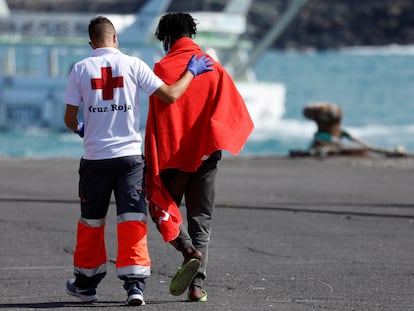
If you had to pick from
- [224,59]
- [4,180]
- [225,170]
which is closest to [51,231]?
[4,180]

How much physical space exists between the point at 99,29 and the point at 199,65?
0.61 meters

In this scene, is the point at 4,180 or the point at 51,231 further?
the point at 4,180

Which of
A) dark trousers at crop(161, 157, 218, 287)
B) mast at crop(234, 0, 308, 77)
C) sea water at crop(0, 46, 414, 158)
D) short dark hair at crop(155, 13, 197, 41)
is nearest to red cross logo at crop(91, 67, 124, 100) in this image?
short dark hair at crop(155, 13, 197, 41)

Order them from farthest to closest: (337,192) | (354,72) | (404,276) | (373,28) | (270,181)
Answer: (373,28) → (354,72) → (270,181) → (337,192) → (404,276)

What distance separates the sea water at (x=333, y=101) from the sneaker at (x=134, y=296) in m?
22.8

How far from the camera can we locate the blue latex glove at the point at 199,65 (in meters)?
7.02

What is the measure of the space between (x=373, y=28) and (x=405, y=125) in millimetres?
113119

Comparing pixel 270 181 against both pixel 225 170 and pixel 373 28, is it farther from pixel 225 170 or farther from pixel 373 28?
pixel 373 28

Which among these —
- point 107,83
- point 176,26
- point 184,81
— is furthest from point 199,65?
point 107,83

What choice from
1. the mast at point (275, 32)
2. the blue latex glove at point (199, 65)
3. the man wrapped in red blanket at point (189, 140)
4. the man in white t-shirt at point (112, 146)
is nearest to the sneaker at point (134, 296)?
the man in white t-shirt at point (112, 146)

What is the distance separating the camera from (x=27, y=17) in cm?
4234

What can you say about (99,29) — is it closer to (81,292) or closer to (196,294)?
(81,292)

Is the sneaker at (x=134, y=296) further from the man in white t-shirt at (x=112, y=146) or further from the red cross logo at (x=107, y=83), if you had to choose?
the red cross logo at (x=107, y=83)

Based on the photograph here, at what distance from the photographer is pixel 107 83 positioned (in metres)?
6.91
